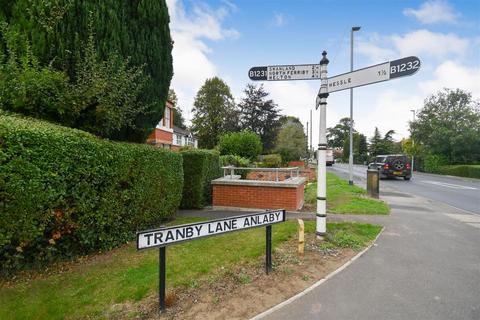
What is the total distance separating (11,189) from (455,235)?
8237 mm

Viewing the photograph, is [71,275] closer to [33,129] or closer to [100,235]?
[100,235]

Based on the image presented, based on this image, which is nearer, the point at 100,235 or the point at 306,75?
the point at 100,235

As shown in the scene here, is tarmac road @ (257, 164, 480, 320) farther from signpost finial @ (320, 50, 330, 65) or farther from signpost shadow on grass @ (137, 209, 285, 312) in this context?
signpost finial @ (320, 50, 330, 65)

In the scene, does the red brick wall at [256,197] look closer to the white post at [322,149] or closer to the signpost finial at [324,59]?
the white post at [322,149]

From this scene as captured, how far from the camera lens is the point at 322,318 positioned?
2814mm

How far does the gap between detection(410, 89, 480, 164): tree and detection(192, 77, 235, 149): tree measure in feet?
89.7

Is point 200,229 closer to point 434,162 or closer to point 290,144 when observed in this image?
point 290,144

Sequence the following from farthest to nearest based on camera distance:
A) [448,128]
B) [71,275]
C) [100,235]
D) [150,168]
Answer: [448,128] < [150,168] < [100,235] < [71,275]

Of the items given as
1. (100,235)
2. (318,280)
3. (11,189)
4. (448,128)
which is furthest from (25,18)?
(448,128)

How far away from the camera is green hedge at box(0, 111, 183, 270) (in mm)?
3297

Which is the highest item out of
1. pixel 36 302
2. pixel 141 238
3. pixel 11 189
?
pixel 11 189

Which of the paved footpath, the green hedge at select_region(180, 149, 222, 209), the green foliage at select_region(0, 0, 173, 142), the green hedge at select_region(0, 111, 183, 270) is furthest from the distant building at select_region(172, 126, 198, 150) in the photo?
the paved footpath

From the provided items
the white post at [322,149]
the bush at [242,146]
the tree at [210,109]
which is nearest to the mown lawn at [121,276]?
the white post at [322,149]

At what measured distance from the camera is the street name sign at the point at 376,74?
3838mm
